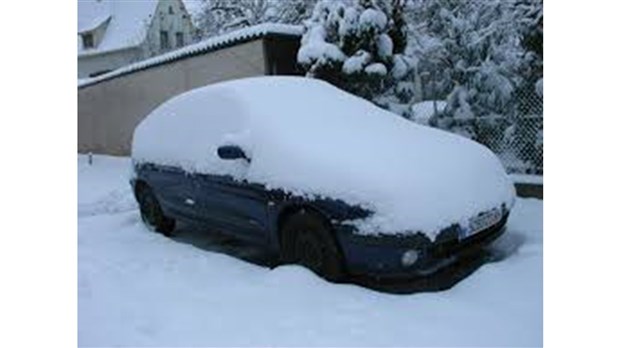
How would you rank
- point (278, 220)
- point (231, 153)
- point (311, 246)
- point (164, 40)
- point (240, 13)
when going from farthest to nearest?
point (164, 40) < point (240, 13) < point (231, 153) < point (278, 220) < point (311, 246)

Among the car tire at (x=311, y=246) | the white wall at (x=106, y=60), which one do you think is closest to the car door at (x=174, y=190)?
the car tire at (x=311, y=246)

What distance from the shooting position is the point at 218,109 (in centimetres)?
610

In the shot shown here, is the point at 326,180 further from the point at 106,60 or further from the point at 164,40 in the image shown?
the point at 106,60

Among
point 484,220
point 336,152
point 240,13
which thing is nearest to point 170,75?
point 336,152

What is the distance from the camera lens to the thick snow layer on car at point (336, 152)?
4.63 metres

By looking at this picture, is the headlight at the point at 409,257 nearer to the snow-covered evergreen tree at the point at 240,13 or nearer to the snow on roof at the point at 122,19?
the snow-covered evergreen tree at the point at 240,13

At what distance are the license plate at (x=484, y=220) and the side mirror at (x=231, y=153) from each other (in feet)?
5.68

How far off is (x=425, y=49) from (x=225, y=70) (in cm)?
371

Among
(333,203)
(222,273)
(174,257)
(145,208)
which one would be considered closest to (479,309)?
(333,203)

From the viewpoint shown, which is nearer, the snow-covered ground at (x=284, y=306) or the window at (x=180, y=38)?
the snow-covered ground at (x=284, y=306)

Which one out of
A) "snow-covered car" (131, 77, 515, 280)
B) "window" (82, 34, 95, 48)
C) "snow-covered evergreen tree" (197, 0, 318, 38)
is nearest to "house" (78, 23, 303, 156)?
"snow-covered car" (131, 77, 515, 280)

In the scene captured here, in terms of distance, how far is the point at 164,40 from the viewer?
30234 mm

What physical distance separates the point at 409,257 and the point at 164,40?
27.2m
